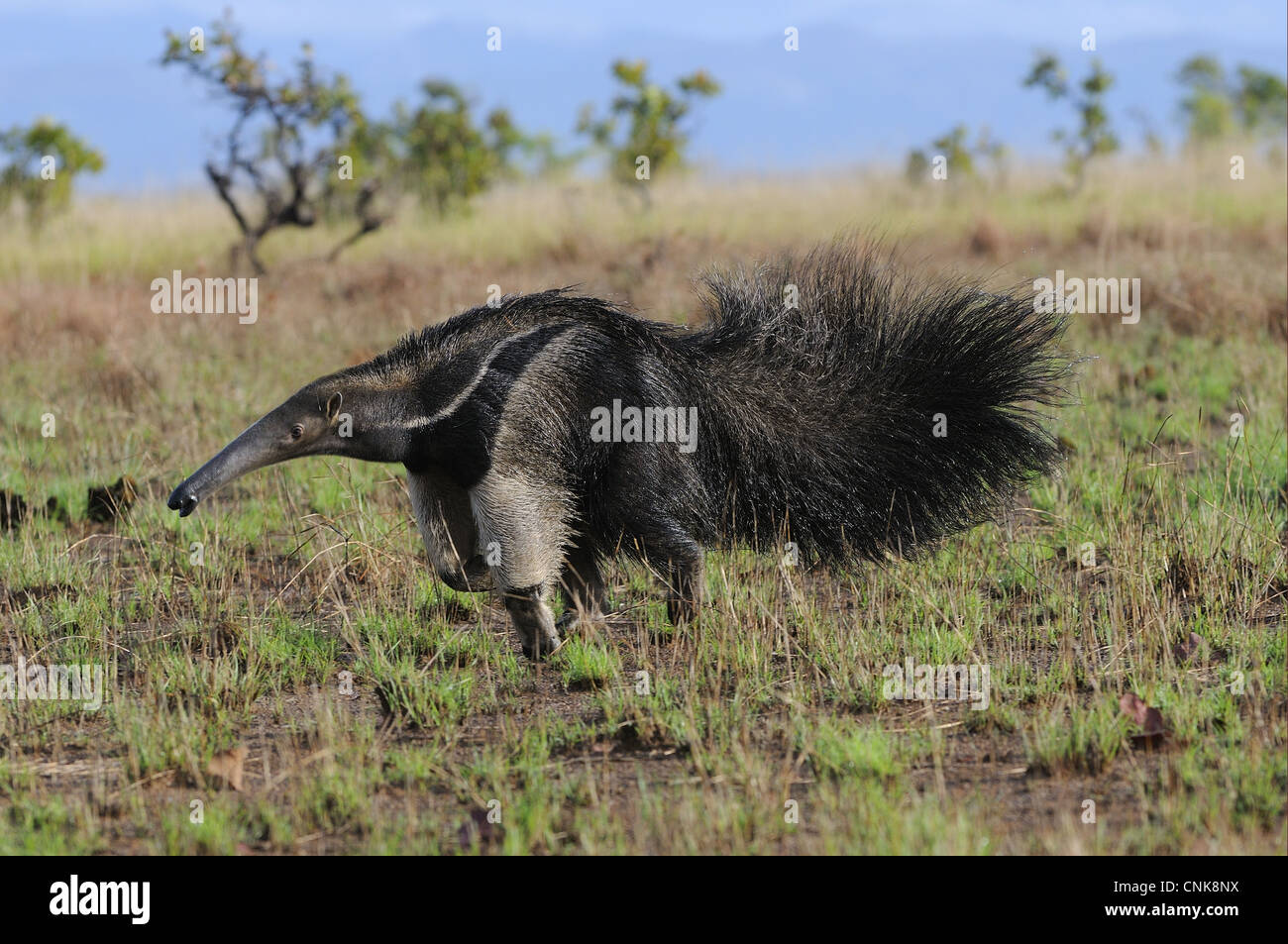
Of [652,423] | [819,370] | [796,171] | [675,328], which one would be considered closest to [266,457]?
[652,423]

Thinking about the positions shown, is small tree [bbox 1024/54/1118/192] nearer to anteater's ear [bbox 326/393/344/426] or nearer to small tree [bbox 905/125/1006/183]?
small tree [bbox 905/125/1006/183]

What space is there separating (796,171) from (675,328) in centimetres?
2352

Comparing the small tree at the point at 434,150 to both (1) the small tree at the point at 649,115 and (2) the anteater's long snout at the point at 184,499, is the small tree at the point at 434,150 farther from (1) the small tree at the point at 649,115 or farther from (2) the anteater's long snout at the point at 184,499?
(2) the anteater's long snout at the point at 184,499

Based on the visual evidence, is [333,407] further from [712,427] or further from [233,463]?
[712,427]

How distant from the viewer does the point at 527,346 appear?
205 inches

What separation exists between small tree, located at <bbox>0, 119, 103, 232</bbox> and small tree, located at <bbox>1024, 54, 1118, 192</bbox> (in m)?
13.9

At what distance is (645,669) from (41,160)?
17915 millimetres

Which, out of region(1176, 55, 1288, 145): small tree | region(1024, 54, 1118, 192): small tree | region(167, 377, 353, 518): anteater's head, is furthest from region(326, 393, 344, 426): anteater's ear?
region(1176, 55, 1288, 145): small tree

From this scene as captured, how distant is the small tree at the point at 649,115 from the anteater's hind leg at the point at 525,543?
1593cm

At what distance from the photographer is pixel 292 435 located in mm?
4938

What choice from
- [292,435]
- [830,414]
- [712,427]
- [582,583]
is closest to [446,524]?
[582,583]

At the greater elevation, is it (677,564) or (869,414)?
(869,414)

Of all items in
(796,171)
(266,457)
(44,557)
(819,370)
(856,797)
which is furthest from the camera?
(796,171)
